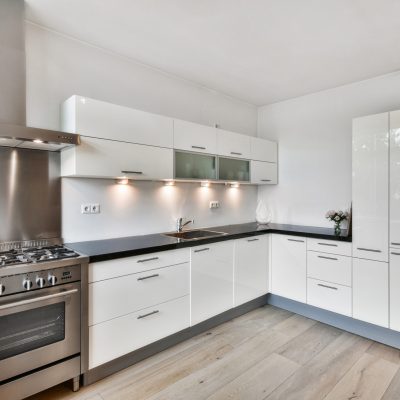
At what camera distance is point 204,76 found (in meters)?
3.18

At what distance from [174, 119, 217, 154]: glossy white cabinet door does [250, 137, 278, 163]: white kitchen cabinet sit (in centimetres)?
71

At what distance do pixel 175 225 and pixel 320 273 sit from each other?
1614mm

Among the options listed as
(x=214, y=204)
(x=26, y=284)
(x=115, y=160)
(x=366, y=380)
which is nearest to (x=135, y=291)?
(x=26, y=284)

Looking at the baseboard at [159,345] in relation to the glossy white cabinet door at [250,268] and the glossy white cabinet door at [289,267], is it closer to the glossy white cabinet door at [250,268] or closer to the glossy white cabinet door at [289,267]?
the glossy white cabinet door at [250,268]

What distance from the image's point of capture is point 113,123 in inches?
91.8

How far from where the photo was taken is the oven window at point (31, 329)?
1.66 m

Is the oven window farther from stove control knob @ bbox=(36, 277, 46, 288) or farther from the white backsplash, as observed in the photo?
the white backsplash

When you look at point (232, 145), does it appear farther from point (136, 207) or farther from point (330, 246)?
point (330, 246)

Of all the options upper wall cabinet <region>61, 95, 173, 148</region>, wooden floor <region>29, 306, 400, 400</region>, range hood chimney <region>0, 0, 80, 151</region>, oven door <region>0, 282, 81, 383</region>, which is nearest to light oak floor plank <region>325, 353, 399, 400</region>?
wooden floor <region>29, 306, 400, 400</region>

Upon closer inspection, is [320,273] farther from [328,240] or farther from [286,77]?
[286,77]

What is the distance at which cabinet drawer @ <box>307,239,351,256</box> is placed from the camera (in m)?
2.81

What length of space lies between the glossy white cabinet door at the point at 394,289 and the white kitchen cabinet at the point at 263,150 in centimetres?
181

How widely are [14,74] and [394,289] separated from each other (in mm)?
3491

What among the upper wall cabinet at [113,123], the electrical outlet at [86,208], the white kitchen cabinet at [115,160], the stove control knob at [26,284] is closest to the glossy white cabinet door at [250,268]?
the white kitchen cabinet at [115,160]
